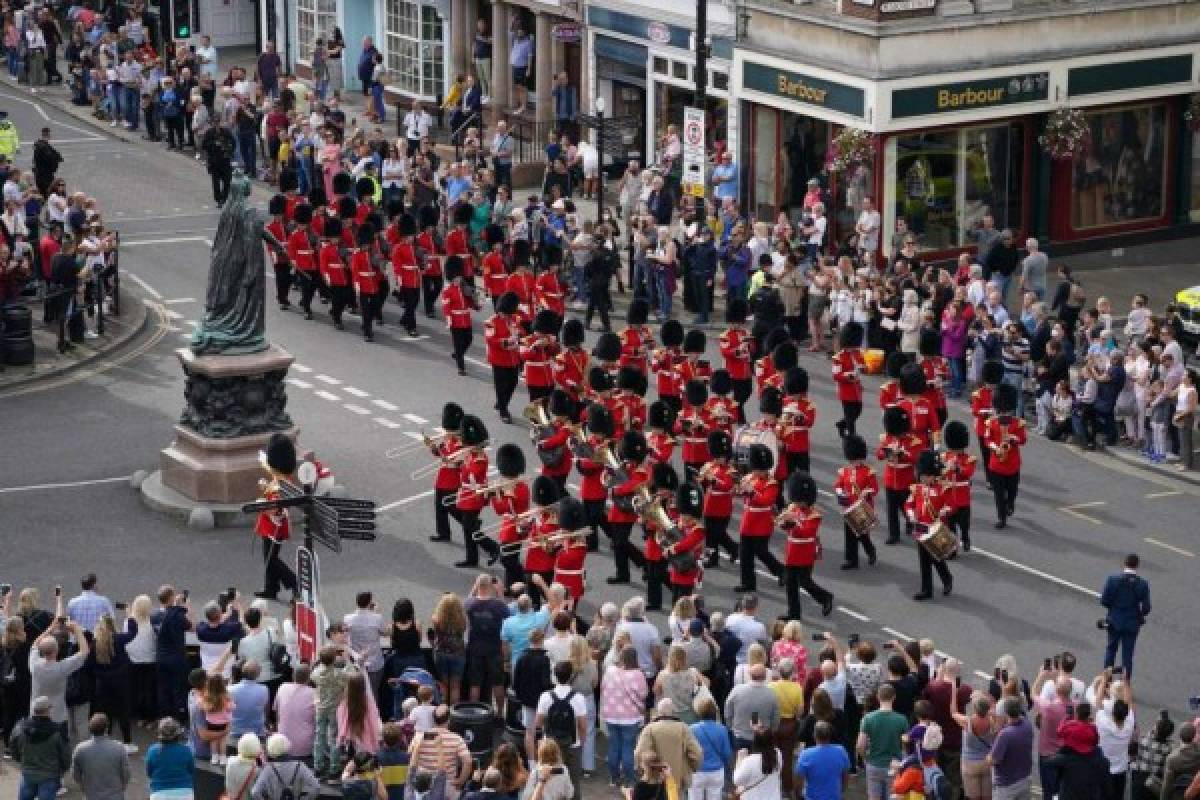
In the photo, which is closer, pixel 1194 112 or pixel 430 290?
pixel 430 290

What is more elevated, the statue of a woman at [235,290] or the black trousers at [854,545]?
the statue of a woman at [235,290]

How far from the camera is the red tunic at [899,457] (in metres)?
31.2

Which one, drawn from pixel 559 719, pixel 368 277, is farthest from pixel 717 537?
pixel 368 277

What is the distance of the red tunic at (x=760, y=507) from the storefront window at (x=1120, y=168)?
1644 cm

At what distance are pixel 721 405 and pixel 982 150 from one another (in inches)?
513

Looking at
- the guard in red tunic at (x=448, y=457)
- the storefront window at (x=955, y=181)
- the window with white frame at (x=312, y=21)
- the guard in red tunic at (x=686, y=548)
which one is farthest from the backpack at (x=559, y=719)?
the window with white frame at (x=312, y=21)

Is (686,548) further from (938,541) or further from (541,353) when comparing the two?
(541,353)

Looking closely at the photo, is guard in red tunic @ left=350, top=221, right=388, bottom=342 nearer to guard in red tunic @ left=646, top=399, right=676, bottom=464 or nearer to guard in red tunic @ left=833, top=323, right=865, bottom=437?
guard in red tunic @ left=833, top=323, right=865, bottom=437

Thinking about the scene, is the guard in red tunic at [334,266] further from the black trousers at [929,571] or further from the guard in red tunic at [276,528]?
the black trousers at [929,571]

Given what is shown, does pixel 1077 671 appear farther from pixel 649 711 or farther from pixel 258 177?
pixel 258 177

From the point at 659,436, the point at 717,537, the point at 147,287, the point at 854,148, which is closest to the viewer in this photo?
the point at 717,537

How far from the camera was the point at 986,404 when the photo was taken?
3238cm

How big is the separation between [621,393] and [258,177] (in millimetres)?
18760

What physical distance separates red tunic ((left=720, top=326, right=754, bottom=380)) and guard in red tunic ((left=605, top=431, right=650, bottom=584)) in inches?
183
